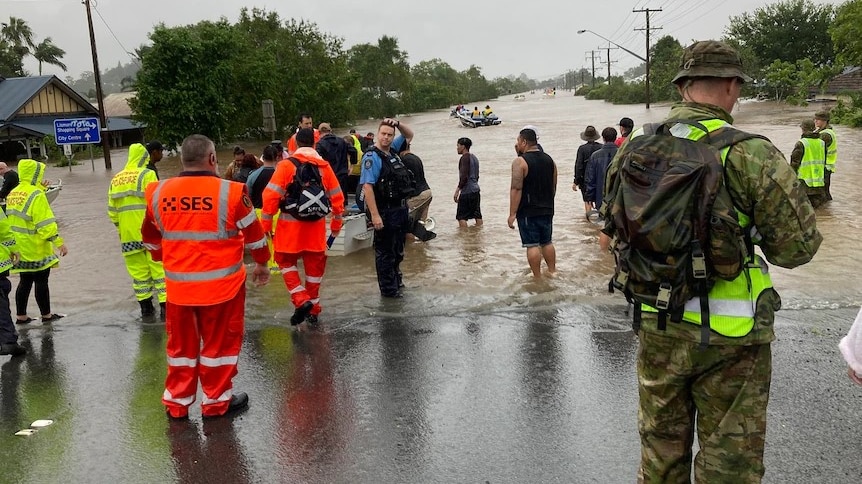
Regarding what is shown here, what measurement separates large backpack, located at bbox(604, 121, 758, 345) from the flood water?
1.49 meters

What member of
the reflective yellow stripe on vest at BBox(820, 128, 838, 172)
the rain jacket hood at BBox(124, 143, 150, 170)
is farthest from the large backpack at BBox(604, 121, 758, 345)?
the reflective yellow stripe on vest at BBox(820, 128, 838, 172)

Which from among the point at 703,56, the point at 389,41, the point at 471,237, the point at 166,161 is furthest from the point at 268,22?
the point at 703,56

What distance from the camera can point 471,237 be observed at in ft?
38.3

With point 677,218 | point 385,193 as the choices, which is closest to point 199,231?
point 385,193

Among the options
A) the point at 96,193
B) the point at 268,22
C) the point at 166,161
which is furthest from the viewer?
the point at 268,22

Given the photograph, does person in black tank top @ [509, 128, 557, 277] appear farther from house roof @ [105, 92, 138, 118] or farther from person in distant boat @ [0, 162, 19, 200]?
house roof @ [105, 92, 138, 118]

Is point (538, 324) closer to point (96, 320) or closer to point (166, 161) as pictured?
point (96, 320)

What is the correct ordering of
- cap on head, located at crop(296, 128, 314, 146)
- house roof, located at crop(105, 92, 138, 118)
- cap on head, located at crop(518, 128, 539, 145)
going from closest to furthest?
cap on head, located at crop(296, 128, 314, 146)
cap on head, located at crop(518, 128, 539, 145)
house roof, located at crop(105, 92, 138, 118)

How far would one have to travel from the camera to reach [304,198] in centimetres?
663

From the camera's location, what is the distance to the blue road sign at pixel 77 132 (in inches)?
1110

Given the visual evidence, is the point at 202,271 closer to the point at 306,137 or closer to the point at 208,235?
the point at 208,235

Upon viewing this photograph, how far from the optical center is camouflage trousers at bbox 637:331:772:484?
2.82 m

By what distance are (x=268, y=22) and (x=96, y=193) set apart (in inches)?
1224

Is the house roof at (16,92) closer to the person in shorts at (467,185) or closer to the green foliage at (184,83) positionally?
the green foliage at (184,83)
